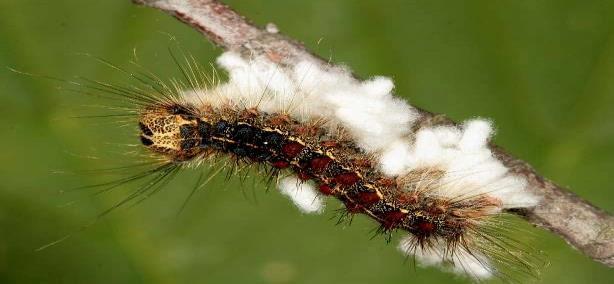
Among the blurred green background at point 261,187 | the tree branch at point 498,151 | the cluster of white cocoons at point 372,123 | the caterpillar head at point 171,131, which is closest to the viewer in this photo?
the tree branch at point 498,151

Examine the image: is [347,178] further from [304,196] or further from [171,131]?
[171,131]

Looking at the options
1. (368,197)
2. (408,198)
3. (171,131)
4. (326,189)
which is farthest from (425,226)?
(171,131)

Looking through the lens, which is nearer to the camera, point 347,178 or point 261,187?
point 347,178

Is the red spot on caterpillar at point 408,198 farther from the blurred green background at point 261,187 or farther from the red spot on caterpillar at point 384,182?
the blurred green background at point 261,187

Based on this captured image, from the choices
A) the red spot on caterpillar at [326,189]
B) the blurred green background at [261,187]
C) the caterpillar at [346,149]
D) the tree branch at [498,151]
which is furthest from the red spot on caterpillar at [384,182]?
the blurred green background at [261,187]

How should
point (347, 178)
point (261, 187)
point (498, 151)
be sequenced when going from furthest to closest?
point (261, 187)
point (347, 178)
point (498, 151)

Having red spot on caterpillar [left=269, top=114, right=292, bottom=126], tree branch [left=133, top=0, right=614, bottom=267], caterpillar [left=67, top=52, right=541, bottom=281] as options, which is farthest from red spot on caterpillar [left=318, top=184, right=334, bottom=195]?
tree branch [left=133, top=0, right=614, bottom=267]
